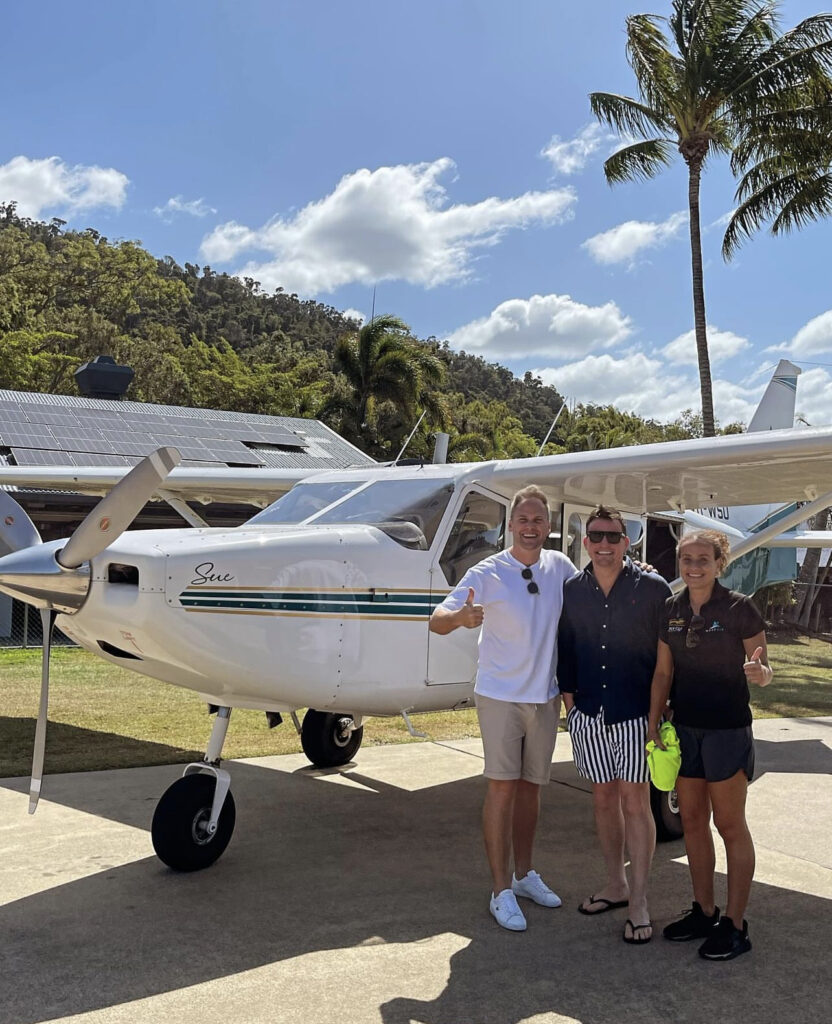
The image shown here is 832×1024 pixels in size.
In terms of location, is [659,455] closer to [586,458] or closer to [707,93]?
[586,458]

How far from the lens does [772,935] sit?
407 cm

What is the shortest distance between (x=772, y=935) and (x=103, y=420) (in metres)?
16.5

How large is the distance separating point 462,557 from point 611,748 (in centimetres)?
189

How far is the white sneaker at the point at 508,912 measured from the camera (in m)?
4.04

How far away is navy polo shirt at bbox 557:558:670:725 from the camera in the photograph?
4.04 m

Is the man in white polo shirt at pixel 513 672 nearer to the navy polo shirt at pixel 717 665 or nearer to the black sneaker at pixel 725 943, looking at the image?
the navy polo shirt at pixel 717 665

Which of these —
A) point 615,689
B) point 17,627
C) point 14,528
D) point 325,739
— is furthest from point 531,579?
point 17,627

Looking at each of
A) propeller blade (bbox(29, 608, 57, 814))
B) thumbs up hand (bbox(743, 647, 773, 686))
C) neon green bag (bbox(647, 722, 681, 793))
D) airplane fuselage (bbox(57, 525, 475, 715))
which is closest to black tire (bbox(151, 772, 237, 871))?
airplane fuselage (bbox(57, 525, 475, 715))

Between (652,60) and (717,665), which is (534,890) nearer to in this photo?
(717,665)

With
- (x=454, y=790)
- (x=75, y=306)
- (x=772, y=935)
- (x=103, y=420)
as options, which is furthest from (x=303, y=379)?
(x=772, y=935)

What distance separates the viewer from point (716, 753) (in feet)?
12.3

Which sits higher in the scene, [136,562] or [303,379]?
[303,379]

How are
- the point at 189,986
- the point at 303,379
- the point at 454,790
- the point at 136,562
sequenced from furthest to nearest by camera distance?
the point at 303,379
the point at 454,790
the point at 136,562
the point at 189,986

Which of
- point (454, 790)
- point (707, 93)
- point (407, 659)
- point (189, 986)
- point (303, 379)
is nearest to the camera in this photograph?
point (189, 986)
